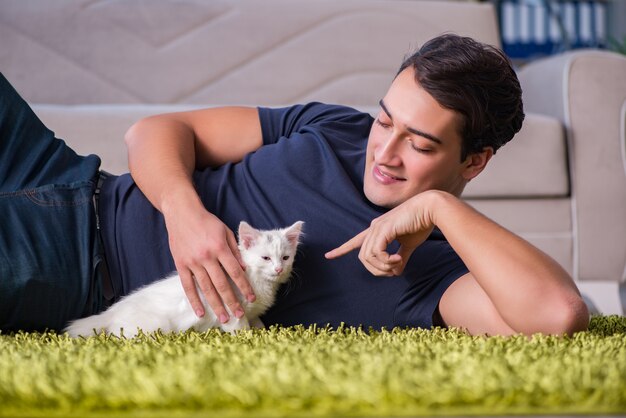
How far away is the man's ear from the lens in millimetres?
1190

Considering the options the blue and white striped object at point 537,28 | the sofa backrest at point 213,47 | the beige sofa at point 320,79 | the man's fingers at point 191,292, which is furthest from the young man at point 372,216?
the blue and white striped object at point 537,28

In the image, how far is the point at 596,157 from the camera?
2.08 m

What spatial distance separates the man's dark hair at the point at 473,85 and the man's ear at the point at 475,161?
0.01 m

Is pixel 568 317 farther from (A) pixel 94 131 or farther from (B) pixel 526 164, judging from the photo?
(A) pixel 94 131

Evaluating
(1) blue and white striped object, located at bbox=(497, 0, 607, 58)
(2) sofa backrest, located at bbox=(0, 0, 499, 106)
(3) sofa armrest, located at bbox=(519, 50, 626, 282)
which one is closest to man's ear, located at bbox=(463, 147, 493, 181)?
Result: (3) sofa armrest, located at bbox=(519, 50, 626, 282)

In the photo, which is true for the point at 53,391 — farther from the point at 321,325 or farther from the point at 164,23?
the point at 164,23

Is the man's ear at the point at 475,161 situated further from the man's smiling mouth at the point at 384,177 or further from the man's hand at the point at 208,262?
the man's hand at the point at 208,262

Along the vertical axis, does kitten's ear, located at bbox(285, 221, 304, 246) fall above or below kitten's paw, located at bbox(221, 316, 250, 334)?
above

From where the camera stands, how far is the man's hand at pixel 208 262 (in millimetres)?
1026

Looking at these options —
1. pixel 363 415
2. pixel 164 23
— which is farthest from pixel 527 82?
pixel 363 415

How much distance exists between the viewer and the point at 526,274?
36.8 inches

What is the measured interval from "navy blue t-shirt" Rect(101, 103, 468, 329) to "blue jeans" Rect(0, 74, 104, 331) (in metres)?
0.05

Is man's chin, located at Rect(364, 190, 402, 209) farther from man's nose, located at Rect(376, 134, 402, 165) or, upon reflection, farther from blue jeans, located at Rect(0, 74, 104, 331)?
blue jeans, located at Rect(0, 74, 104, 331)

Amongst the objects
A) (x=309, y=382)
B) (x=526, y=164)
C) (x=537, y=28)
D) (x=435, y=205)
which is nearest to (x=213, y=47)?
(x=526, y=164)
